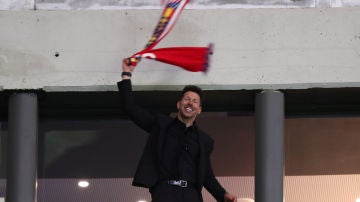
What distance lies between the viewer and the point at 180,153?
6.66 meters

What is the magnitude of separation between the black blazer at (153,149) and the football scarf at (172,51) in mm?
485

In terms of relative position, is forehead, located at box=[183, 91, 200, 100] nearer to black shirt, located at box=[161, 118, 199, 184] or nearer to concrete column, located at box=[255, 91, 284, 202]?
black shirt, located at box=[161, 118, 199, 184]

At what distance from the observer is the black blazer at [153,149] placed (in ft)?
21.6

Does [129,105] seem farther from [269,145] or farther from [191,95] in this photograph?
[269,145]

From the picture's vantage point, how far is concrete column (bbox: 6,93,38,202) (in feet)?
25.5

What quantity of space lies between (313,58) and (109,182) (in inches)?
75.5

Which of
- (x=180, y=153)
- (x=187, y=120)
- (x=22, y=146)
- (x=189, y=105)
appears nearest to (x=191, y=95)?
(x=189, y=105)

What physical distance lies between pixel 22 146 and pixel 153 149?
1541mm

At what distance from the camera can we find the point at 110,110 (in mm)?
8359

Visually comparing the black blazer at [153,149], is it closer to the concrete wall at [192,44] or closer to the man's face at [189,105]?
the man's face at [189,105]

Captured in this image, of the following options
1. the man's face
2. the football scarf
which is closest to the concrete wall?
the football scarf

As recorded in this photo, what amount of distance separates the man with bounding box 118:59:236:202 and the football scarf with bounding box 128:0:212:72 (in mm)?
521

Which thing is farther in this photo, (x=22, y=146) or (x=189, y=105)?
(x=22, y=146)

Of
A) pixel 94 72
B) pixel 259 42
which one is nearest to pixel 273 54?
pixel 259 42
